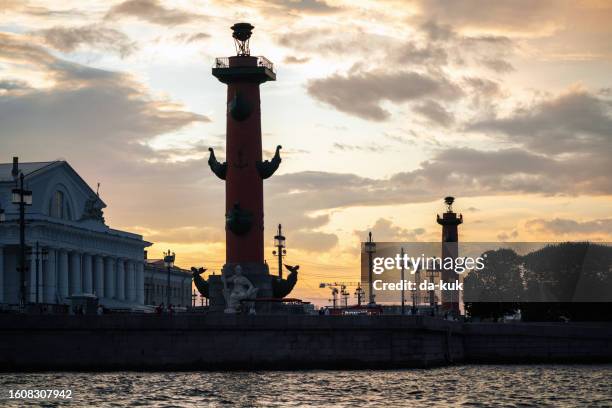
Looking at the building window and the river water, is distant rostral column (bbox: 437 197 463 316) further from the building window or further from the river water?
the river water

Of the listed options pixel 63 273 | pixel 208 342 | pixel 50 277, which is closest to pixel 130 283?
pixel 63 273

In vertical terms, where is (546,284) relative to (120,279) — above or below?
below

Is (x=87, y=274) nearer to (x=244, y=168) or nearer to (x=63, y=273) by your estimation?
(x=63, y=273)

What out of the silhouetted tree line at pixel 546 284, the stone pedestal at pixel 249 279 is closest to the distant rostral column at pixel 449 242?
the silhouetted tree line at pixel 546 284

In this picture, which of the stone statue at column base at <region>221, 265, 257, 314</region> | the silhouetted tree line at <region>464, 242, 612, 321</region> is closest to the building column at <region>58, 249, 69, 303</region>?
the silhouetted tree line at <region>464, 242, 612, 321</region>

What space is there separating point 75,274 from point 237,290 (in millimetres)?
47312

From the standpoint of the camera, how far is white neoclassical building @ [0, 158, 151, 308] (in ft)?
326

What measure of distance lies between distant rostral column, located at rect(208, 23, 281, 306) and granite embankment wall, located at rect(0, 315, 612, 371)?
7.07 metres

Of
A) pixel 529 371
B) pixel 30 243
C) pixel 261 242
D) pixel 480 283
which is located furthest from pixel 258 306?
pixel 480 283

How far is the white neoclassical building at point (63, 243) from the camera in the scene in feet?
326

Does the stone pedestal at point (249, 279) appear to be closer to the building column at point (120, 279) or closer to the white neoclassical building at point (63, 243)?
the white neoclassical building at point (63, 243)

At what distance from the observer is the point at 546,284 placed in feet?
334

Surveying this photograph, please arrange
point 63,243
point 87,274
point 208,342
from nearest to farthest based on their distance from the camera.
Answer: point 208,342 → point 63,243 → point 87,274

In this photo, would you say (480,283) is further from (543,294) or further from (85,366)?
(85,366)
